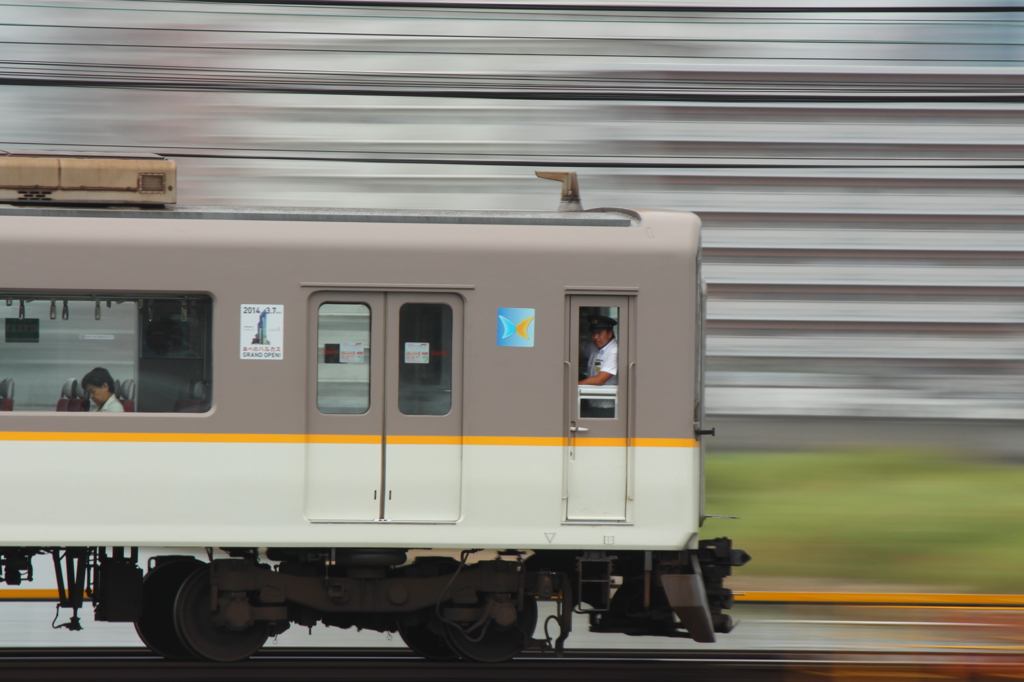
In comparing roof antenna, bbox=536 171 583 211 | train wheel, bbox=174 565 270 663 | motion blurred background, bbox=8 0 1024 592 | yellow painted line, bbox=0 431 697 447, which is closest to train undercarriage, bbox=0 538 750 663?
train wheel, bbox=174 565 270 663

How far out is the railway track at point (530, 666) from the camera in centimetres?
633

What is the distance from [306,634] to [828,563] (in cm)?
457

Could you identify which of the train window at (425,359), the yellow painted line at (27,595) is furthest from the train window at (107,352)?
the yellow painted line at (27,595)

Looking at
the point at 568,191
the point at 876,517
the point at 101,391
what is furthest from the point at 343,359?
the point at 876,517

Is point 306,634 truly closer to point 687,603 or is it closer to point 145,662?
point 145,662

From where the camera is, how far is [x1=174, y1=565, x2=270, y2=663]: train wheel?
19.7 feet

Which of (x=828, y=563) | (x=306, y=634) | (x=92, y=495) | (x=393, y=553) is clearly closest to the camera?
(x=92, y=495)

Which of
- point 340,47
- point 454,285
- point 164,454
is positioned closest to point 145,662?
point 164,454

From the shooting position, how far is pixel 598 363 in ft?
19.0

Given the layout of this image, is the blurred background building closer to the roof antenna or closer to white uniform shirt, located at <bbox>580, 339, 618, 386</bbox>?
the roof antenna

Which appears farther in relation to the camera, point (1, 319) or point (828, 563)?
point (828, 563)

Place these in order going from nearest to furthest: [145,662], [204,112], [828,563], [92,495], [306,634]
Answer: [92,495], [145,662], [306,634], [828,563], [204,112]

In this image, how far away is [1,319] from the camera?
553 cm

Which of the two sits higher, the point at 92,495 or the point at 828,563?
the point at 92,495
